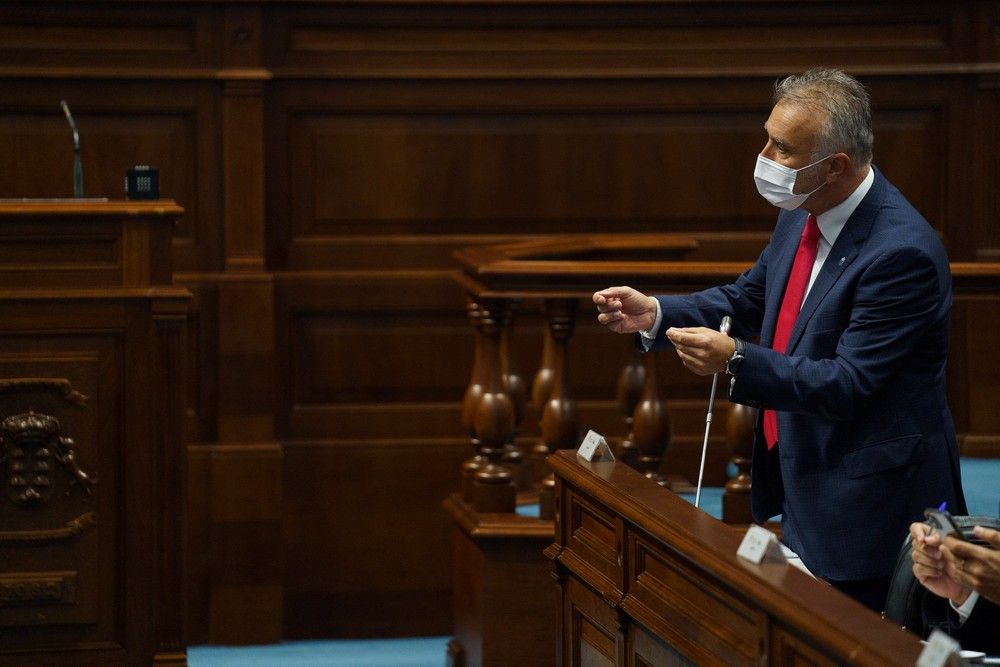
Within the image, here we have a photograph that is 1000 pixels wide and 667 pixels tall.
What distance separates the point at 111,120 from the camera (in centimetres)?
591

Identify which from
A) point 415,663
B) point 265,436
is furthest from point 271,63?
point 415,663

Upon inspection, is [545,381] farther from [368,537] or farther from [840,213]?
[840,213]

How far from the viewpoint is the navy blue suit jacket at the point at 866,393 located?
2902 millimetres

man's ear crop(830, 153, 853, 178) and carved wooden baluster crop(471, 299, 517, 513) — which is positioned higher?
man's ear crop(830, 153, 853, 178)

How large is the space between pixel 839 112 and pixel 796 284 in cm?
37

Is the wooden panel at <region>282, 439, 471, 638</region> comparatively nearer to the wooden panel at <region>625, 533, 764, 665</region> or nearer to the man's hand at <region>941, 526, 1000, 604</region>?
the wooden panel at <region>625, 533, 764, 665</region>

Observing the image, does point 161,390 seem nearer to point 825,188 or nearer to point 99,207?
point 99,207

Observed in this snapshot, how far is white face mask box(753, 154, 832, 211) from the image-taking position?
306 centimetres

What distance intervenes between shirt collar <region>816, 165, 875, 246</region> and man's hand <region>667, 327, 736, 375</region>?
33cm

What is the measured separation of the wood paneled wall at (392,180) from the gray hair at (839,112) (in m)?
3.03

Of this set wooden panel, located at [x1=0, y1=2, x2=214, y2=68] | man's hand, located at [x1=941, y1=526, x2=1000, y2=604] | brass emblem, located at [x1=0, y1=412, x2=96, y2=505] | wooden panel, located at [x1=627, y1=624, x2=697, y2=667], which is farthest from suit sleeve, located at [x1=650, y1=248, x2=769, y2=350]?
wooden panel, located at [x1=0, y1=2, x2=214, y2=68]

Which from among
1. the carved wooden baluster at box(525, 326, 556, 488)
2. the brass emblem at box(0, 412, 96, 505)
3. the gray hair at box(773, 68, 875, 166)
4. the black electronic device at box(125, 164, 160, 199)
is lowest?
the brass emblem at box(0, 412, 96, 505)

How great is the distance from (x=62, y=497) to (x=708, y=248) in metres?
2.79

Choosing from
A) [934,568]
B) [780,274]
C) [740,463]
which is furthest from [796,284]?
[740,463]
